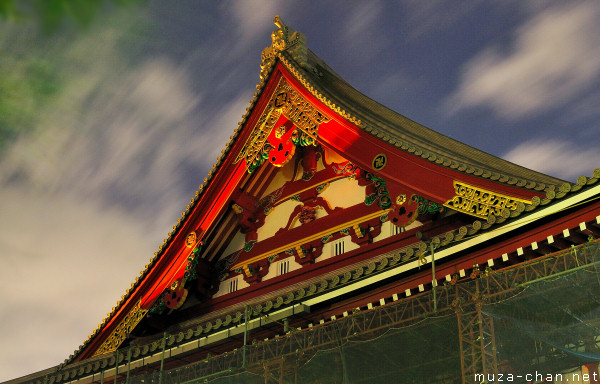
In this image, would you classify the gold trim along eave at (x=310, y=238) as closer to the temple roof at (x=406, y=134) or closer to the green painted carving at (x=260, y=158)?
the temple roof at (x=406, y=134)

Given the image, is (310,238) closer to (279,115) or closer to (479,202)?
(279,115)

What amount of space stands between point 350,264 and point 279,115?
136 inches

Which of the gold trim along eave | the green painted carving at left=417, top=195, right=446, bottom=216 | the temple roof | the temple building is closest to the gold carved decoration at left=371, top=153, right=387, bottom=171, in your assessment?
the temple building

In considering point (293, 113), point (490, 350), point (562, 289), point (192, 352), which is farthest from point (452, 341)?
point (293, 113)

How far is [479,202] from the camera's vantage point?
1260cm

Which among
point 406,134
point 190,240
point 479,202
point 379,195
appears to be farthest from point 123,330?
point 479,202

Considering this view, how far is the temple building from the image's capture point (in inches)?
A: 428

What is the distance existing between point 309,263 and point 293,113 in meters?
2.91

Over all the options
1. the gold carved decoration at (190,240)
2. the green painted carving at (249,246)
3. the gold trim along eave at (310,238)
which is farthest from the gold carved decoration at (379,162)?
the gold carved decoration at (190,240)

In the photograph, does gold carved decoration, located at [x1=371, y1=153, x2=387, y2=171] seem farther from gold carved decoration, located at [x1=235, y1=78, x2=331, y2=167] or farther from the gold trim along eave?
gold carved decoration, located at [x1=235, y1=78, x2=331, y2=167]

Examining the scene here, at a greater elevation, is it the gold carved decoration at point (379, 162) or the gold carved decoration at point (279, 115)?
the gold carved decoration at point (279, 115)

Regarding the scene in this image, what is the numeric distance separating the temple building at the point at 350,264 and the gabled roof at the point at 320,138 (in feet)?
0.11

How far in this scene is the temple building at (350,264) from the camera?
1088cm

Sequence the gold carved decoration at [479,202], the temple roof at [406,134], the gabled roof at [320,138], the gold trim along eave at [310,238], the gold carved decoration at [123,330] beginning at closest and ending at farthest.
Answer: the gold carved decoration at [479,202]
the temple roof at [406,134]
the gabled roof at [320,138]
the gold trim along eave at [310,238]
the gold carved decoration at [123,330]
